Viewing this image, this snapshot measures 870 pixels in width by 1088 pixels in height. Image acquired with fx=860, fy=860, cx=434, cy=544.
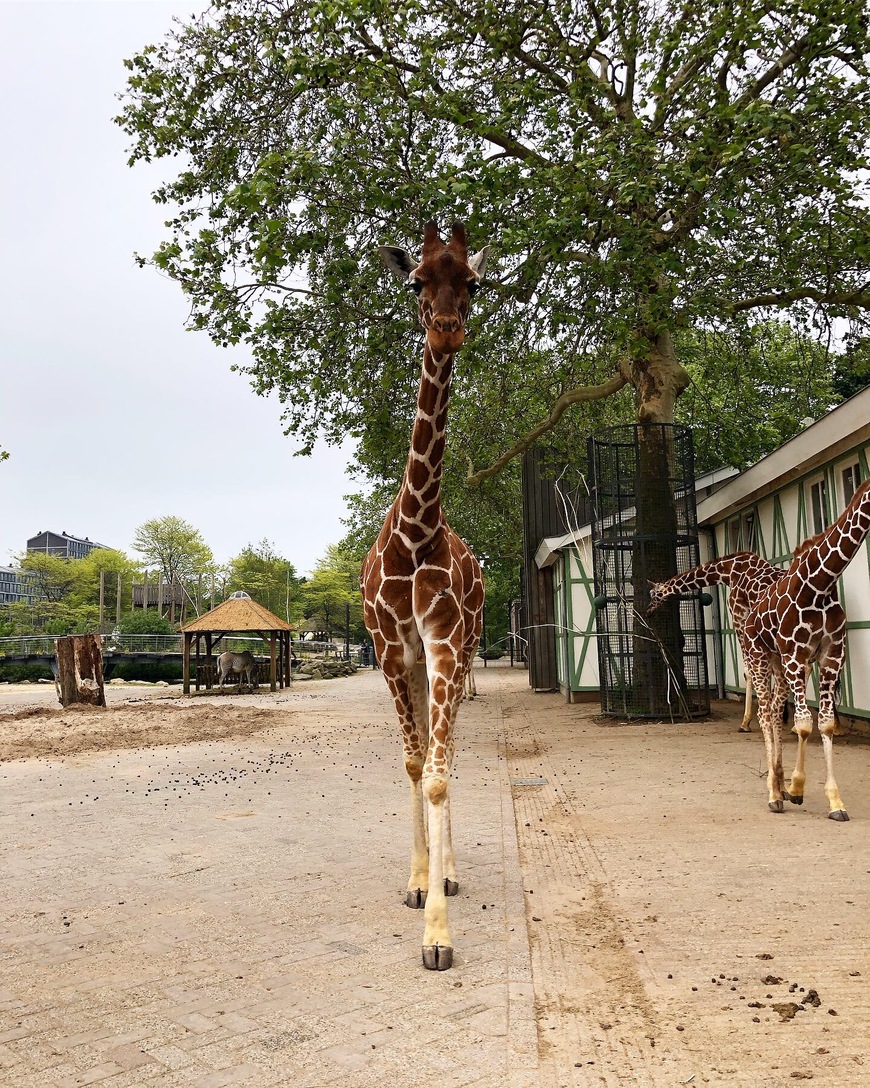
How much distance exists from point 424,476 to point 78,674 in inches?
713

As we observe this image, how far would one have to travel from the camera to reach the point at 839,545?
6.93 m

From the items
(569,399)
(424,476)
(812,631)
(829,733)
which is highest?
(569,399)

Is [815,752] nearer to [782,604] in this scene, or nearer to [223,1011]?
[782,604]

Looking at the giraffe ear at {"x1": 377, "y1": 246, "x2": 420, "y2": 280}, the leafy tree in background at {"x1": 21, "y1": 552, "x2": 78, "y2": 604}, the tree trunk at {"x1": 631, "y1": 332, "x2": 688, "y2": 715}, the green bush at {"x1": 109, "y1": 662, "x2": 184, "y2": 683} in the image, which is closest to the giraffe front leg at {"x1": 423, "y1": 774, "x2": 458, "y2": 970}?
the giraffe ear at {"x1": 377, "y1": 246, "x2": 420, "y2": 280}

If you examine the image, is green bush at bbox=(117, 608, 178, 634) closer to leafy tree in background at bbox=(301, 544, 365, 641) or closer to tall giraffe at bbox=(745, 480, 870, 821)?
leafy tree in background at bbox=(301, 544, 365, 641)

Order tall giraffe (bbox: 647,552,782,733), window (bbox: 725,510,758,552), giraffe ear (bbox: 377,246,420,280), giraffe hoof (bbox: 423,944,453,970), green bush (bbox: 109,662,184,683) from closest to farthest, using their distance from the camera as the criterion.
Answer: giraffe hoof (bbox: 423,944,453,970), giraffe ear (bbox: 377,246,420,280), tall giraffe (bbox: 647,552,782,733), window (bbox: 725,510,758,552), green bush (bbox: 109,662,184,683)

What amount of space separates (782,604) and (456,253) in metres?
4.70

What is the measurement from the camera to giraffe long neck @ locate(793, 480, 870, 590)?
6727 mm

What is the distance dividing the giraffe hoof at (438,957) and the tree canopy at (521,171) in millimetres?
7884

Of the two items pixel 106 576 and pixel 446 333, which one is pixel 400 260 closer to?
pixel 446 333

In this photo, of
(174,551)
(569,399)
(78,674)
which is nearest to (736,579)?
(569,399)

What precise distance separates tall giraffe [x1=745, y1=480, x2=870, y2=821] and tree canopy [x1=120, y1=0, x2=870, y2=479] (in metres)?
4.00

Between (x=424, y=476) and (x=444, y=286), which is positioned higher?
(x=444, y=286)

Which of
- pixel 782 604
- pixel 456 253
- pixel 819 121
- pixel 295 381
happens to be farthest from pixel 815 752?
pixel 295 381
